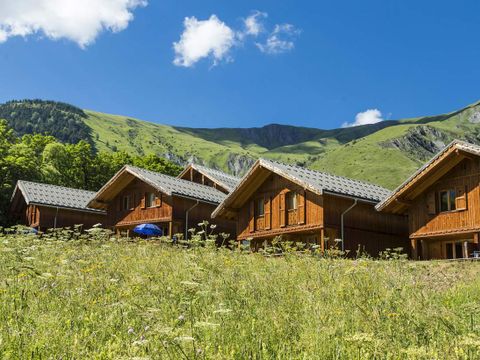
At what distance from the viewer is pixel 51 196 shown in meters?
44.0

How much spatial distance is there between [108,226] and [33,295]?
34552mm

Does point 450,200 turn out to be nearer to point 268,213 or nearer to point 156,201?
point 268,213

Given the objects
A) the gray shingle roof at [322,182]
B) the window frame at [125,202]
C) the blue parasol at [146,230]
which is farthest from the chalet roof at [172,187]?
the gray shingle roof at [322,182]

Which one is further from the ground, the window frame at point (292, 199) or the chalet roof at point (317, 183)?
the chalet roof at point (317, 183)

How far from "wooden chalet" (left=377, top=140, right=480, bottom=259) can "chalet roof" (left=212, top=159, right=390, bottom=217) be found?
253cm

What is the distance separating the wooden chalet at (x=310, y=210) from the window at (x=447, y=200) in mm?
4216

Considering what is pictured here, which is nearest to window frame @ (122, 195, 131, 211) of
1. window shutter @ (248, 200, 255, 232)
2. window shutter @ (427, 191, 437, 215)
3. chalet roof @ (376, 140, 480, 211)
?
window shutter @ (248, 200, 255, 232)

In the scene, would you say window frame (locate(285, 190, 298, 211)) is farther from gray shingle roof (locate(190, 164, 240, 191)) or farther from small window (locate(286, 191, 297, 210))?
gray shingle roof (locate(190, 164, 240, 191))

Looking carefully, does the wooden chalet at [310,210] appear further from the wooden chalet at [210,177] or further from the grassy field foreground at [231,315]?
the grassy field foreground at [231,315]

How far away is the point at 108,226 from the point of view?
41.1 meters

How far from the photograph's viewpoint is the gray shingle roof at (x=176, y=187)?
3575cm

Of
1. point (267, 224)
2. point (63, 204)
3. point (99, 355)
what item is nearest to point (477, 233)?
point (267, 224)

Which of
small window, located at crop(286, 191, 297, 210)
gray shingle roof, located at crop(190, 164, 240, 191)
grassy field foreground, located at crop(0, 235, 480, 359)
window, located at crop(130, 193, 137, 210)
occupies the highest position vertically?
gray shingle roof, located at crop(190, 164, 240, 191)

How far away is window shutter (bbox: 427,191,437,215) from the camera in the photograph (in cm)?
2686
